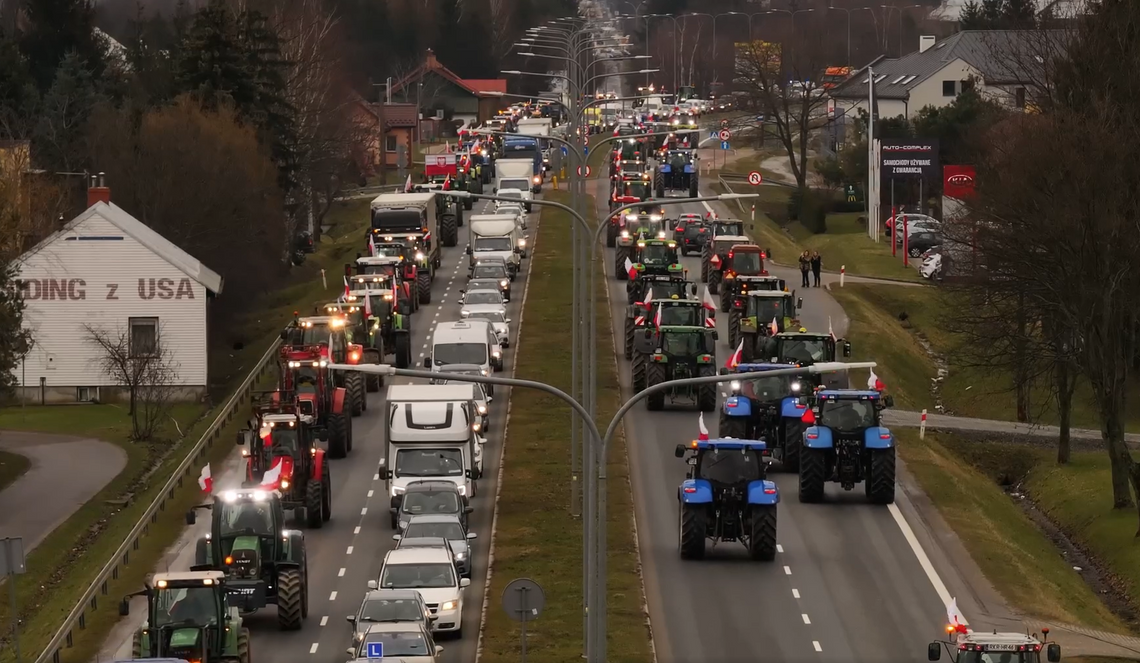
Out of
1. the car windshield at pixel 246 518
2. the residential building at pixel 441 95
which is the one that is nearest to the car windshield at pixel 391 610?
the car windshield at pixel 246 518

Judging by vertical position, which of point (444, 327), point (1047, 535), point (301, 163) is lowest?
point (1047, 535)

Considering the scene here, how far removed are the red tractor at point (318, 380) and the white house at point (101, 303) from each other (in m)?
19.4

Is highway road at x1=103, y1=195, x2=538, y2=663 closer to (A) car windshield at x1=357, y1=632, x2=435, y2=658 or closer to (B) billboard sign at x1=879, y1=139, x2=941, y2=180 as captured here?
(A) car windshield at x1=357, y1=632, x2=435, y2=658

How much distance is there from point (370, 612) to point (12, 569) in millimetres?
6003

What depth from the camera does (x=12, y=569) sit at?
33.0 meters

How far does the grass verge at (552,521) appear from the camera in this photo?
117ft

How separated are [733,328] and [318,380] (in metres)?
18.1

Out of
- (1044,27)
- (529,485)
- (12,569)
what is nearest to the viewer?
(12,569)

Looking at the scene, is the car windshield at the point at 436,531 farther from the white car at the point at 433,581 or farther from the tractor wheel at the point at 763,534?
the tractor wheel at the point at 763,534

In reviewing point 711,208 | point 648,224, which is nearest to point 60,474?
point 648,224

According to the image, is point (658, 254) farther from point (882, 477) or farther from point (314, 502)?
point (314, 502)

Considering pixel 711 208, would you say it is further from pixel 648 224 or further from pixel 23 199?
pixel 23 199

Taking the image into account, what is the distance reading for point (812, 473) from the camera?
4478 cm

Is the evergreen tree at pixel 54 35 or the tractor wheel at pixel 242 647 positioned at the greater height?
the evergreen tree at pixel 54 35
